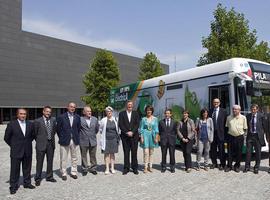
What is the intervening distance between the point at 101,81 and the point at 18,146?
27873 millimetres

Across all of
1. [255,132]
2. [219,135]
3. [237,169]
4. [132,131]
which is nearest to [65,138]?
[132,131]

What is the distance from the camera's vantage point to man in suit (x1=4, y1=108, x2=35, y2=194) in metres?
6.94

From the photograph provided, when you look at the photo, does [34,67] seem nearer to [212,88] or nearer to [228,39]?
[228,39]

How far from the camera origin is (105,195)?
258 inches

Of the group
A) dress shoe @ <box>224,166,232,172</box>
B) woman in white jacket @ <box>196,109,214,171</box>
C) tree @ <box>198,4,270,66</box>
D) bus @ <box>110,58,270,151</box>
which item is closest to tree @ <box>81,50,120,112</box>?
tree @ <box>198,4,270,66</box>

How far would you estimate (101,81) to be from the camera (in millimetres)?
34688

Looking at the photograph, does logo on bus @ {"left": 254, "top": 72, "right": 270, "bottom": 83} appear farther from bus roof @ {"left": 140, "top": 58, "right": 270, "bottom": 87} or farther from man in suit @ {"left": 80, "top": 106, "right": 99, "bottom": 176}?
man in suit @ {"left": 80, "top": 106, "right": 99, "bottom": 176}

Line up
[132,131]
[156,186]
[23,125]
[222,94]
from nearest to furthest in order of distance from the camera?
[23,125], [156,186], [132,131], [222,94]

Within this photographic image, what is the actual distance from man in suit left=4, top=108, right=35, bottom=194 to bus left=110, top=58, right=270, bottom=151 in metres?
6.12

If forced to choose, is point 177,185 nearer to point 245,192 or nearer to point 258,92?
point 245,192

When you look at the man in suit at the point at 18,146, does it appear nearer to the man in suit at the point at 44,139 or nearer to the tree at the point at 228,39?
the man in suit at the point at 44,139

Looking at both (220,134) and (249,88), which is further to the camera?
(249,88)

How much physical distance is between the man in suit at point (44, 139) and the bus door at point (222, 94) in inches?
213

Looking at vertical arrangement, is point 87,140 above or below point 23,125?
below
